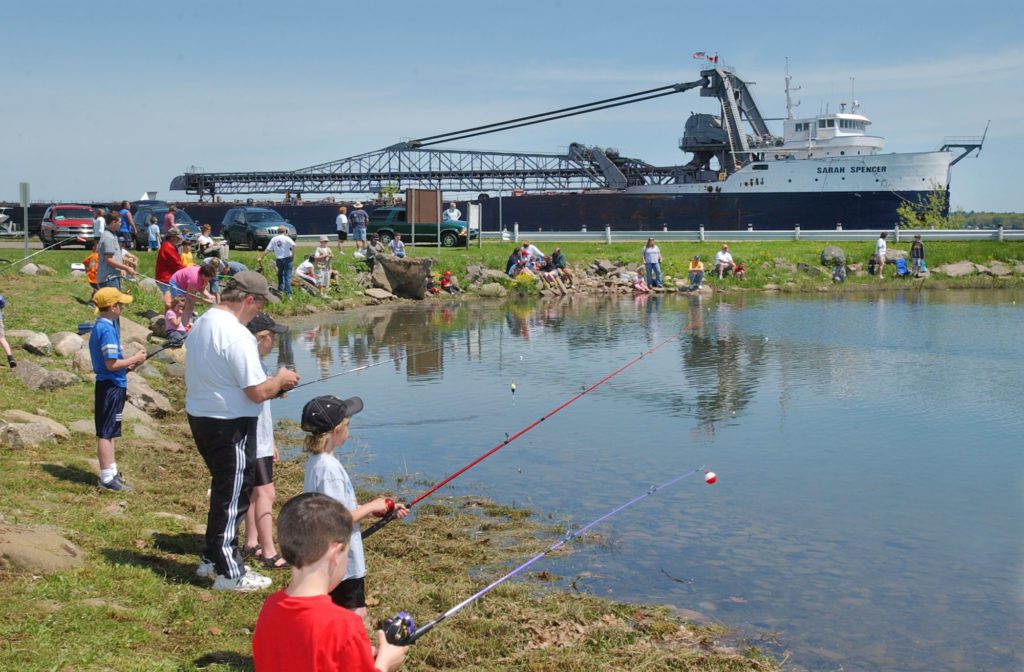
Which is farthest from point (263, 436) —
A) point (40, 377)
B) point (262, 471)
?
point (40, 377)

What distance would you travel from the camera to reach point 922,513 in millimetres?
8797

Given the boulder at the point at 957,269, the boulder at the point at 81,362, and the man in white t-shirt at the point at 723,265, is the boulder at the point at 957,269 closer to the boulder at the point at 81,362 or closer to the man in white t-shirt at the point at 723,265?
the man in white t-shirt at the point at 723,265

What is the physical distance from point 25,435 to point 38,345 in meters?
5.00

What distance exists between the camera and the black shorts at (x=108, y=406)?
320 inches

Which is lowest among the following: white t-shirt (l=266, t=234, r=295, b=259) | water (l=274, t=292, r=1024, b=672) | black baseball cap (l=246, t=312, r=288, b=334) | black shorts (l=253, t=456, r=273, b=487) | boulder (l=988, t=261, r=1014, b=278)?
water (l=274, t=292, r=1024, b=672)

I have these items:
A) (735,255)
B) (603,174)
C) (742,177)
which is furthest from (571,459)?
(603,174)

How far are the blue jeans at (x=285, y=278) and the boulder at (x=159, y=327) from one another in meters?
7.76

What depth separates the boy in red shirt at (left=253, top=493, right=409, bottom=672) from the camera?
10.6 feet

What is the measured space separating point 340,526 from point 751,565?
4728 mm

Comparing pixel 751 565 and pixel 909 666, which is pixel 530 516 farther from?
pixel 909 666

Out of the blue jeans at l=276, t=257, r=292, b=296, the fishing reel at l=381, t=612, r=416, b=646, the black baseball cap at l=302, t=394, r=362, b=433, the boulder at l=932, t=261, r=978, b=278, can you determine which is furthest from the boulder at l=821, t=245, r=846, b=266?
the fishing reel at l=381, t=612, r=416, b=646

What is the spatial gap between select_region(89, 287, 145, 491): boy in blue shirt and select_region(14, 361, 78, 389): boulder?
4.03 meters

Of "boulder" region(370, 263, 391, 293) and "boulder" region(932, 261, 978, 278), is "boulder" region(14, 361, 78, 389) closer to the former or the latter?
"boulder" region(370, 263, 391, 293)

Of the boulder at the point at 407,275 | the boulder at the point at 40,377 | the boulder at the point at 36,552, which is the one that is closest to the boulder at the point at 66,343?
the boulder at the point at 40,377
